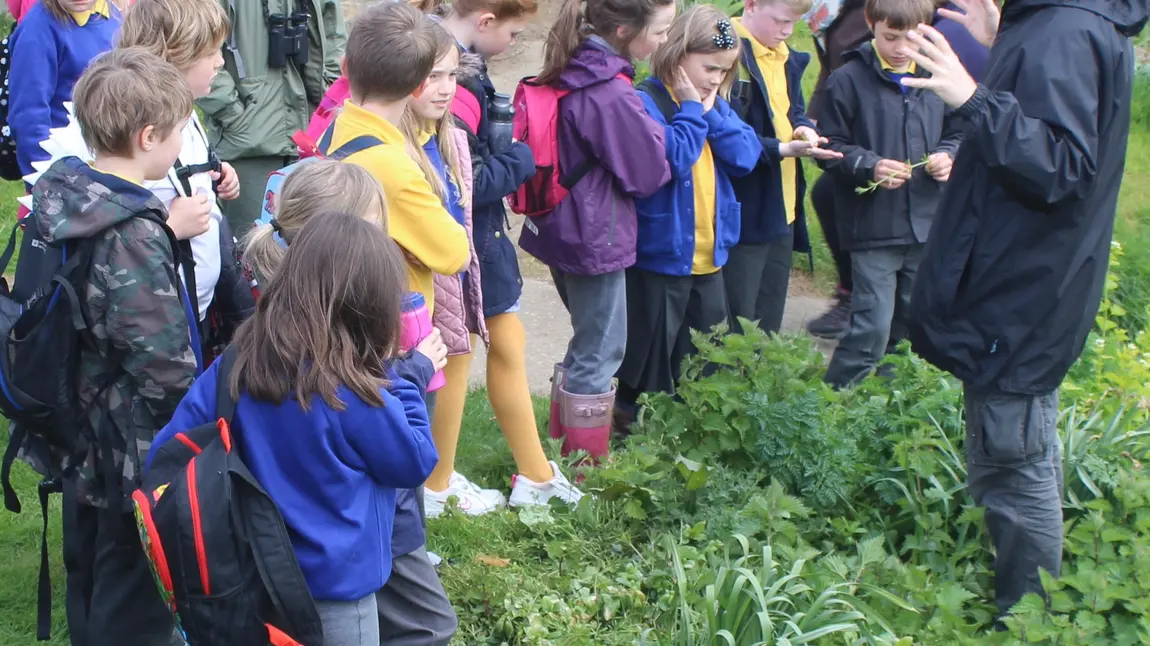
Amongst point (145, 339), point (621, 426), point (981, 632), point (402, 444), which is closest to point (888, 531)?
point (981, 632)

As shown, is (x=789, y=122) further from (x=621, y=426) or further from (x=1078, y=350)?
(x=1078, y=350)

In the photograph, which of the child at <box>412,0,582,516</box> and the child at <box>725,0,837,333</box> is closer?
the child at <box>412,0,582,516</box>

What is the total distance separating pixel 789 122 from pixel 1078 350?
1.85 meters

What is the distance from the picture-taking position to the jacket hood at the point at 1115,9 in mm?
3086

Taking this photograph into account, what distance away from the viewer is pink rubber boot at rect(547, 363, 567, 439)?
4.26m

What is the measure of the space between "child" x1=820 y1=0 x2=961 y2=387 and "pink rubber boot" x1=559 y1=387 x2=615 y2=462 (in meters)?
1.20

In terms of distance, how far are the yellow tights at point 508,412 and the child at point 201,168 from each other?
2.70ft

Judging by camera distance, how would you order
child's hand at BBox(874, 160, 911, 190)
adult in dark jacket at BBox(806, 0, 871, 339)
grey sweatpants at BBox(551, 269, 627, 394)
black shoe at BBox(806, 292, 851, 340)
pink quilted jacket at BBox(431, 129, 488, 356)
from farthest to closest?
black shoe at BBox(806, 292, 851, 340) → adult in dark jacket at BBox(806, 0, 871, 339) → child's hand at BBox(874, 160, 911, 190) → grey sweatpants at BBox(551, 269, 627, 394) → pink quilted jacket at BBox(431, 129, 488, 356)

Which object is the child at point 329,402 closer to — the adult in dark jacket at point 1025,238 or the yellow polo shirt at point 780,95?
the adult in dark jacket at point 1025,238

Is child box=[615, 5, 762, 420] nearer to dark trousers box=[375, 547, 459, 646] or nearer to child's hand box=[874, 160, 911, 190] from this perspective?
child's hand box=[874, 160, 911, 190]

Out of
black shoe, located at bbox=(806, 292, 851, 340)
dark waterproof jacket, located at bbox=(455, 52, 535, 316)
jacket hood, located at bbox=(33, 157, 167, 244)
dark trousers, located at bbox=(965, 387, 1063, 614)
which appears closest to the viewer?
jacket hood, located at bbox=(33, 157, 167, 244)

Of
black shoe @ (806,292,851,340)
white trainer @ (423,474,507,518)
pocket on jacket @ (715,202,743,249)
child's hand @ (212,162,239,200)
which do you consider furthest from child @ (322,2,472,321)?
black shoe @ (806,292,851,340)

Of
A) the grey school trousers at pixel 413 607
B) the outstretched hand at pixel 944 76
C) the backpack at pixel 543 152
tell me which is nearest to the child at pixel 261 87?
the backpack at pixel 543 152

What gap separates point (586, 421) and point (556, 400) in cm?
14
